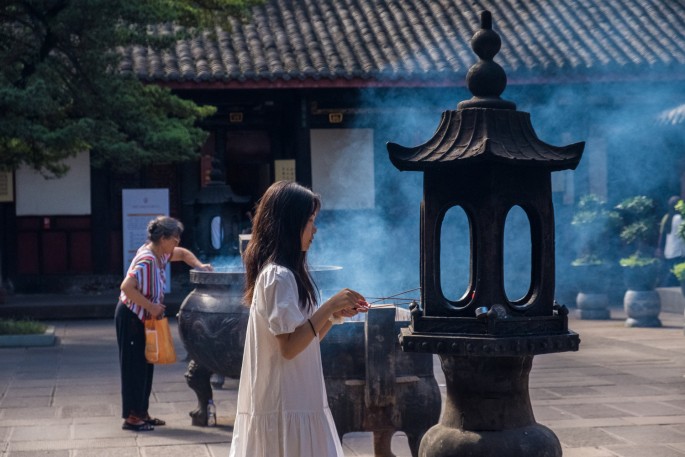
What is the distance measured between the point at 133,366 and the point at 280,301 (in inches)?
152

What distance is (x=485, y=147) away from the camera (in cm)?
432

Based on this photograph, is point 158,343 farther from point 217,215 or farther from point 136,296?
point 217,215

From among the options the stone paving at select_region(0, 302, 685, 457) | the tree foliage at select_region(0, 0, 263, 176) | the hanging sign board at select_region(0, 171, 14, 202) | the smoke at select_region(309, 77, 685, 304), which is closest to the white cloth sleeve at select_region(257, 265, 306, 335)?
the stone paving at select_region(0, 302, 685, 457)

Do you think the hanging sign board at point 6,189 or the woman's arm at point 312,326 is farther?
the hanging sign board at point 6,189

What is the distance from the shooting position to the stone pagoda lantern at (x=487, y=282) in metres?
4.38

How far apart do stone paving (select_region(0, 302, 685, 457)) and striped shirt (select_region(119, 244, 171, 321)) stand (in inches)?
34.2

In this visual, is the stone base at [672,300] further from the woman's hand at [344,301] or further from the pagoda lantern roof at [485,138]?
the woman's hand at [344,301]

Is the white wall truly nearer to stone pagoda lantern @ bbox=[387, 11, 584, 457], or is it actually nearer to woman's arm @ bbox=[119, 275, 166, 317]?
woman's arm @ bbox=[119, 275, 166, 317]

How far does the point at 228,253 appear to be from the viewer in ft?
41.1

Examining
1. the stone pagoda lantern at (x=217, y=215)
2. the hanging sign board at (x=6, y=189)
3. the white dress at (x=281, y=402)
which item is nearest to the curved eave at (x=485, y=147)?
the white dress at (x=281, y=402)

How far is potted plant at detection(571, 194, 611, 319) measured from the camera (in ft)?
44.8

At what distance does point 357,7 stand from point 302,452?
1455cm

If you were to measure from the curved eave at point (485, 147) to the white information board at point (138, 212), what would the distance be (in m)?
11.0

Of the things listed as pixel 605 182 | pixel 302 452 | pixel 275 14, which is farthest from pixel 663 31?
pixel 302 452
